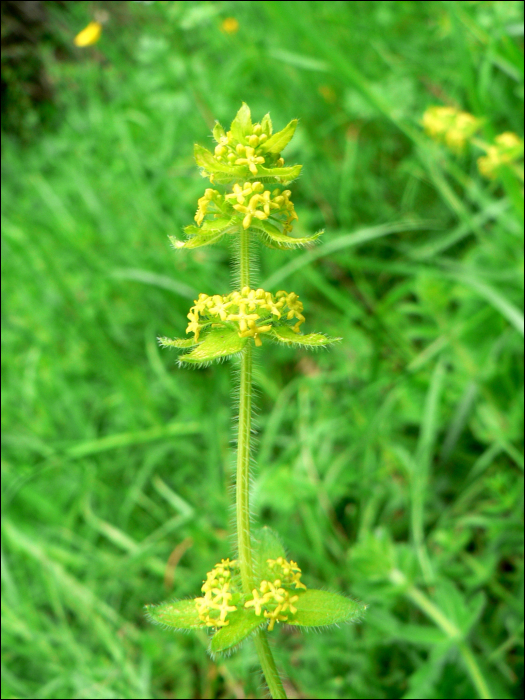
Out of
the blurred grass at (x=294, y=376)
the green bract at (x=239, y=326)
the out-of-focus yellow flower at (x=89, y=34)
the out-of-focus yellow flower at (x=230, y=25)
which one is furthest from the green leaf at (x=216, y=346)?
the out-of-focus yellow flower at (x=230, y=25)

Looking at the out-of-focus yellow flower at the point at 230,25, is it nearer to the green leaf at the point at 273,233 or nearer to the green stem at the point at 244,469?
the green leaf at the point at 273,233

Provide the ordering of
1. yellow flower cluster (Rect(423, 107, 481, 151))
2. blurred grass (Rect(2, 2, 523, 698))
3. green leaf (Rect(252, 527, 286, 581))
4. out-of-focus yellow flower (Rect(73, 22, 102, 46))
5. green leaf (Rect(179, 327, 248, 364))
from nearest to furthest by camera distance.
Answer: green leaf (Rect(179, 327, 248, 364)), green leaf (Rect(252, 527, 286, 581)), blurred grass (Rect(2, 2, 523, 698)), yellow flower cluster (Rect(423, 107, 481, 151)), out-of-focus yellow flower (Rect(73, 22, 102, 46))

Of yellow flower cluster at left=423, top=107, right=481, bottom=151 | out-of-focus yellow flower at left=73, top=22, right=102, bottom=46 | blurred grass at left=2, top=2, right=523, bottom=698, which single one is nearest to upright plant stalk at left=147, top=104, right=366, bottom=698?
blurred grass at left=2, top=2, right=523, bottom=698

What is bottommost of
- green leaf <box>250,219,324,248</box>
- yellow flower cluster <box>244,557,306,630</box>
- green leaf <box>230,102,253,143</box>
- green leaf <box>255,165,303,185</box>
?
yellow flower cluster <box>244,557,306,630</box>

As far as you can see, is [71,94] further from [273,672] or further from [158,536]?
[273,672]

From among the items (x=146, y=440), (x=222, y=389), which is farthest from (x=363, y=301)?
(x=146, y=440)

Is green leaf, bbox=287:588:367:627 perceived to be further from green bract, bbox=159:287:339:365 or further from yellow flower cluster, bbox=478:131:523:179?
yellow flower cluster, bbox=478:131:523:179

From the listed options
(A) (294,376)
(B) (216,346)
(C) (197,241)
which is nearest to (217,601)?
(B) (216,346)
